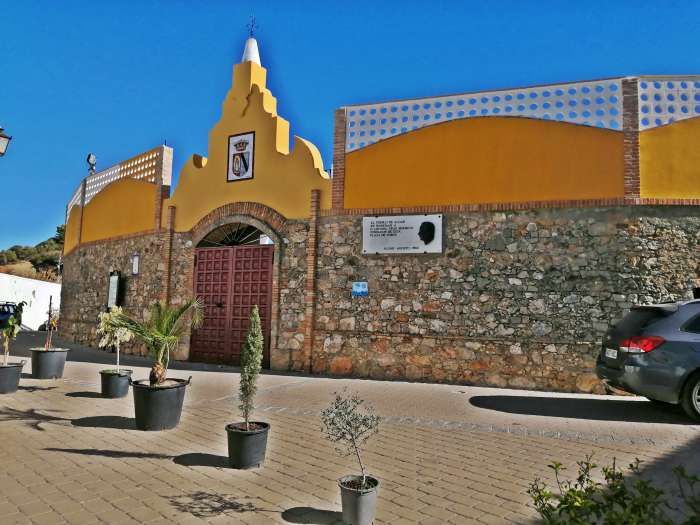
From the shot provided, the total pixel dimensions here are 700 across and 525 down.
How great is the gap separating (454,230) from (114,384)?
6.76m

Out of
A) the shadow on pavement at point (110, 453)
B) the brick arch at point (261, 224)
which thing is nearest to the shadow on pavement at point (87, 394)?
the shadow on pavement at point (110, 453)

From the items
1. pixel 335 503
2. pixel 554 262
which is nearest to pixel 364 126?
pixel 554 262

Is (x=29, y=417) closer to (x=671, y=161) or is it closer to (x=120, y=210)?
(x=120, y=210)

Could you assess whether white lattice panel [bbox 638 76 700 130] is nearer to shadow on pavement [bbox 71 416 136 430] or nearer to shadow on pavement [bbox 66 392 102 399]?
shadow on pavement [bbox 71 416 136 430]

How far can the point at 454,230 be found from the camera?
34.0 ft

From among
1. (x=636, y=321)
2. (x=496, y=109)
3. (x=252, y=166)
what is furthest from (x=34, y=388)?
(x=496, y=109)

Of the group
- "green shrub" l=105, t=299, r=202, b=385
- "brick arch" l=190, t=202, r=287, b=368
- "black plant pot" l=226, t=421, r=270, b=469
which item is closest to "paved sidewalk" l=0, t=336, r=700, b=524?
"black plant pot" l=226, t=421, r=270, b=469

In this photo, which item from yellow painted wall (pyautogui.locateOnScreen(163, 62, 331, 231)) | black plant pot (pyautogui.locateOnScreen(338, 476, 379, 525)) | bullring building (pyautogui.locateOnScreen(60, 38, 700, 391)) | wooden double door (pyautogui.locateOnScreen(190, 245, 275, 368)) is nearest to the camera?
black plant pot (pyautogui.locateOnScreen(338, 476, 379, 525))

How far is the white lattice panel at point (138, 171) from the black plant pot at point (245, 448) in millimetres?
11335

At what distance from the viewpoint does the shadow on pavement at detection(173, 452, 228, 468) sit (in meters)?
4.82

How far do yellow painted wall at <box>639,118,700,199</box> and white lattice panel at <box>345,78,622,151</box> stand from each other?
0.71 meters

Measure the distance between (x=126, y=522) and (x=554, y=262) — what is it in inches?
331


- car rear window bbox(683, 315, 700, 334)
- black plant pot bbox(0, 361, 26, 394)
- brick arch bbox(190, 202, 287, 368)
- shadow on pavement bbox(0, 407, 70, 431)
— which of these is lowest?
shadow on pavement bbox(0, 407, 70, 431)

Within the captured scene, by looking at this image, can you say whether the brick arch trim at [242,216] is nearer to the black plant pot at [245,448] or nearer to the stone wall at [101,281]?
the stone wall at [101,281]
